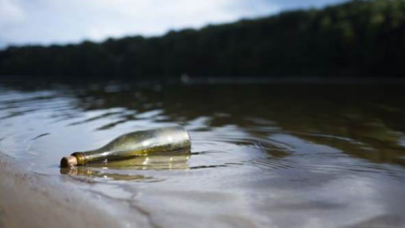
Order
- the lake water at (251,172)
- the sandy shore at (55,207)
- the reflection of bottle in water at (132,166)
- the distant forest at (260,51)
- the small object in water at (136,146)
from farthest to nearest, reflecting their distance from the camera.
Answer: the distant forest at (260,51) → the small object in water at (136,146) → the reflection of bottle in water at (132,166) → the lake water at (251,172) → the sandy shore at (55,207)

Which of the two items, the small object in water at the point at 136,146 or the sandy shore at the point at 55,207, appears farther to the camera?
the small object in water at the point at 136,146

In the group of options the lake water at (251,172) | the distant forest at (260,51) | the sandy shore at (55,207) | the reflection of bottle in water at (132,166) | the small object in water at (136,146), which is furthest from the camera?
the distant forest at (260,51)

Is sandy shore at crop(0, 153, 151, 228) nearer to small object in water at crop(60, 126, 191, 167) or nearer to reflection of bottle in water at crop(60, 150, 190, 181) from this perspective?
reflection of bottle in water at crop(60, 150, 190, 181)

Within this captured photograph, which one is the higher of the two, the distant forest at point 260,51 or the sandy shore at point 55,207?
the distant forest at point 260,51

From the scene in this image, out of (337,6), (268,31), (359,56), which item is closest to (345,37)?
(359,56)

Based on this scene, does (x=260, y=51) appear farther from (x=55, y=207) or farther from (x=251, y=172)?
(x=55, y=207)

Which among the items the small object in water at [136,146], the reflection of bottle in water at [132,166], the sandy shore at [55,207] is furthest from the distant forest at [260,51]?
the sandy shore at [55,207]

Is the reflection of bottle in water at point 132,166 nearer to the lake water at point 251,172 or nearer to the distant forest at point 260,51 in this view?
the lake water at point 251,172

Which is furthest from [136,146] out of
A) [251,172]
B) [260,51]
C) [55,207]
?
[260,51]

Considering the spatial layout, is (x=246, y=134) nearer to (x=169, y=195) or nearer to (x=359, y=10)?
(x=169, y=195)
